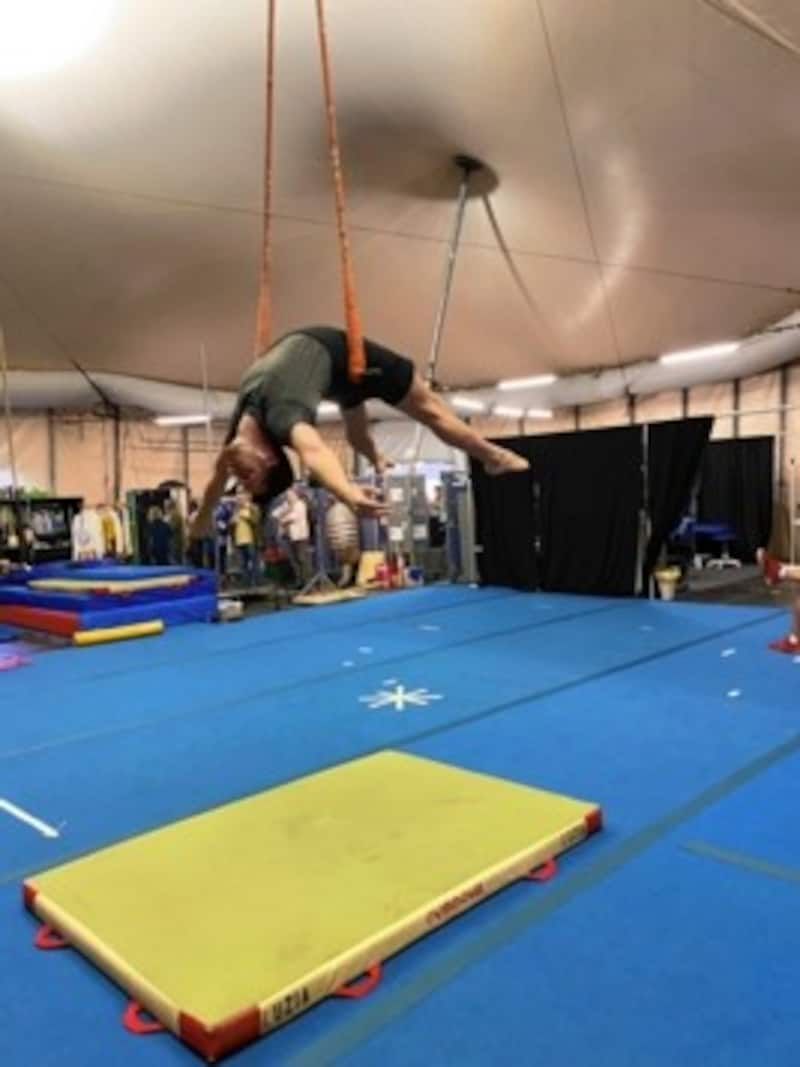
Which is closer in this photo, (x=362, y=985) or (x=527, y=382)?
(x=362, y=985)

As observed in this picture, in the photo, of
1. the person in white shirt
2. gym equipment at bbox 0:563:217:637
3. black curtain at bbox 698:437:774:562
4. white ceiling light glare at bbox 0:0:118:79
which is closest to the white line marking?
gym equipment at bbox 0:563:217:637

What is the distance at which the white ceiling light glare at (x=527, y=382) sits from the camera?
13.3 meters

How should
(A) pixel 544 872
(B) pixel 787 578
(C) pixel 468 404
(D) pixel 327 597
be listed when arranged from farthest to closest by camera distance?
1. (C) pixel 468 404
2. (D) pixel 327 597
3. (B) pixel 787 578
4. (A) pixel 544 872

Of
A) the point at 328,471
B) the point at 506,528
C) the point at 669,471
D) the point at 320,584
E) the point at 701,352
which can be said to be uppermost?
the point at 701,352

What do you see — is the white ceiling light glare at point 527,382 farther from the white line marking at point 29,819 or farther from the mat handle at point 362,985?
the mat handle at point 362,985

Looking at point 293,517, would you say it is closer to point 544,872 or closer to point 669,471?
point 669,471

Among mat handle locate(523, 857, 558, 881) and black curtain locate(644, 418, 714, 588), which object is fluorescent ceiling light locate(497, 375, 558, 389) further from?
mat handle locate(523, 857, 558, 881)

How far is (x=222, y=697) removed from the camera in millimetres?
5207

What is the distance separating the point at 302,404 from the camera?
2.90 meters

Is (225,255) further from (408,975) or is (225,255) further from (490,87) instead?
(408,975)

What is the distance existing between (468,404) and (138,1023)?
12656 mm

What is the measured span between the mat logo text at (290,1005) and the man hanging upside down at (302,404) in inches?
56.8

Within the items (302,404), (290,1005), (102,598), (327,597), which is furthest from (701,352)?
(290,1005)

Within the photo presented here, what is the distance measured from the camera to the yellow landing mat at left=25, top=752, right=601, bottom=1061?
1997 mm
